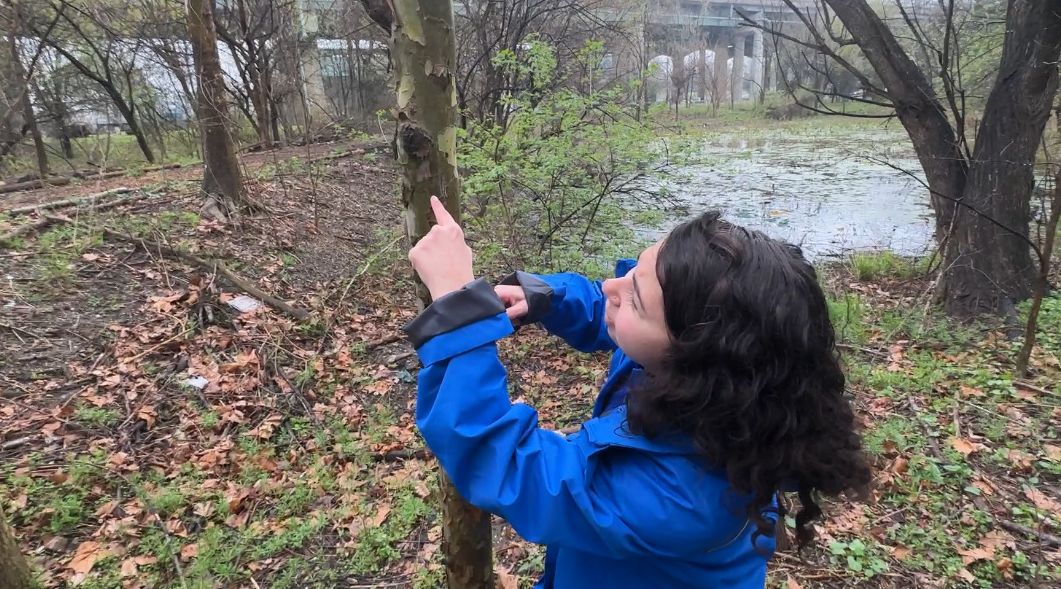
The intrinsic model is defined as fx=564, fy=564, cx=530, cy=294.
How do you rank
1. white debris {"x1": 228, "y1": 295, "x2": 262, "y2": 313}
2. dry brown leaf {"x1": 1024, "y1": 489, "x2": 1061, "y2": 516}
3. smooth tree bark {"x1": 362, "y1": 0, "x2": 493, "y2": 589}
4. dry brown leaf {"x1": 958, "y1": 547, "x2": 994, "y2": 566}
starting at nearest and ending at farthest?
smooth tree bark {"x1": 362, "y1": 0, "x2": 493, "y2": 589} < dry brown leaf {"x1": 958, "y1": 547, "x2": 994, "y2": 566} < dry brown leaf {"x1": 1024, "y1": 489, "x2": 1061, "y2": 516} < white debris {"x1": 228, "y1": 295, "x2": 262, "y2": 313}

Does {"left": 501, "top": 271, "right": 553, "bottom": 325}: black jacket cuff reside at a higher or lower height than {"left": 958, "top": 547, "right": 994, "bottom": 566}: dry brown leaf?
higher

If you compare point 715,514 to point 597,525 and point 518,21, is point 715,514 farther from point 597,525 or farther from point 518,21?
point 518,21

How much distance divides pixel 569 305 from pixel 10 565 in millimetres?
2669

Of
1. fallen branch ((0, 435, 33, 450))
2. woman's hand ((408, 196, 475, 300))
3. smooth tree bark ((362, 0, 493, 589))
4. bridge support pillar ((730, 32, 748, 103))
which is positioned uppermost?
bridge support pillar ((730, 32, 748, 103))

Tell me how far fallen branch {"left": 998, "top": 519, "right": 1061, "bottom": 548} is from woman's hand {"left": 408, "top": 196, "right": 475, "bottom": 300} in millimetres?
3266

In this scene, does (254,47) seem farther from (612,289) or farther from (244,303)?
(612,289)

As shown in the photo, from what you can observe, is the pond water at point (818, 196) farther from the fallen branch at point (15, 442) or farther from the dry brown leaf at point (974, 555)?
the fallen branch at point (15, 442)

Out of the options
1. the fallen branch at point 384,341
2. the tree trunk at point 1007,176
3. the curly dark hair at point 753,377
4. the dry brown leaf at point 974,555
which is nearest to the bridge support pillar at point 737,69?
the tree trunk at point 1007,176

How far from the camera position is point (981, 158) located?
5.07m

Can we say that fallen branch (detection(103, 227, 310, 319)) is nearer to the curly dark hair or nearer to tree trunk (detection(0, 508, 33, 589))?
tree trunk (detection(0, 508, 33, 589))

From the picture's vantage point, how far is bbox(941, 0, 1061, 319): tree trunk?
15.5 ft

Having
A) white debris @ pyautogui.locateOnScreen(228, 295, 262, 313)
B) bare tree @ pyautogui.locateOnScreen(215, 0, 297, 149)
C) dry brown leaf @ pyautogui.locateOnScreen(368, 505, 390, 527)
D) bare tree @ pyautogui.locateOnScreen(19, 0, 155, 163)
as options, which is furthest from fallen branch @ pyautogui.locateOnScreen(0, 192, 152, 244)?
bare tree @ pyautogui.locateOnScreen(215, 0, 297, 149)

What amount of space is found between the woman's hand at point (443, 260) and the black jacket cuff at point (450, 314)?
0.06 meters

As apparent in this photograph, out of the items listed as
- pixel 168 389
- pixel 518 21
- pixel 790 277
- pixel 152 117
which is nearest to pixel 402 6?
pixel 790 277
